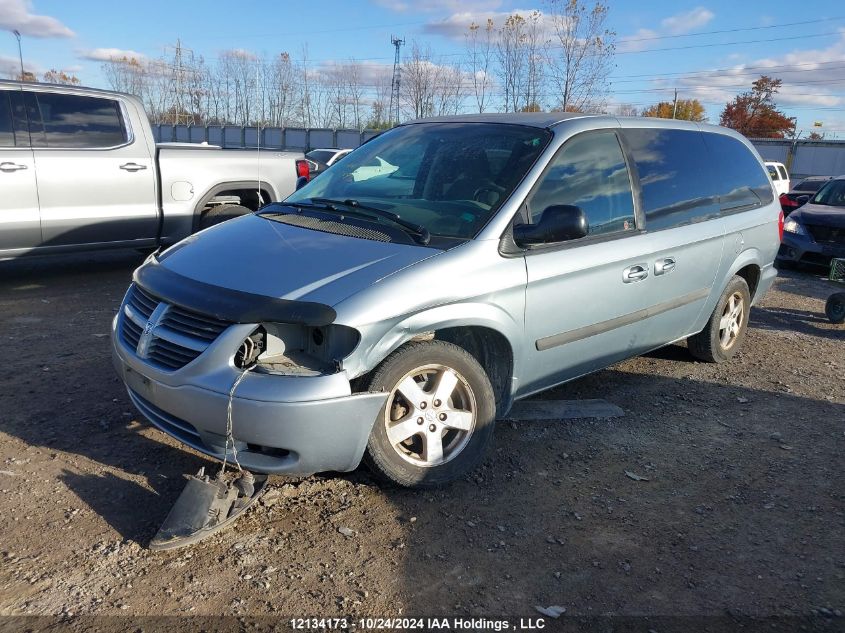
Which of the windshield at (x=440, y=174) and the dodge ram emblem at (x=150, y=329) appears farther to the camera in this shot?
the windshield at (x=440, y=174)

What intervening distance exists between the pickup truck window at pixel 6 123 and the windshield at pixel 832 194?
11263 mm

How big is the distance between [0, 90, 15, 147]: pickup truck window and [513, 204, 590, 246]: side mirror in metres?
5.35

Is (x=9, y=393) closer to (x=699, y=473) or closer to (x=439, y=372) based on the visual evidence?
(x=439, y=372)

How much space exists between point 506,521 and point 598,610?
70 cm

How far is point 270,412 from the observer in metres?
3.06

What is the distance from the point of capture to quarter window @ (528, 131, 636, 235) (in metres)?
4.09

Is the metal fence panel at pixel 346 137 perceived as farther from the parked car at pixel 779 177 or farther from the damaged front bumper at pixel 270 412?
the damaged front bumper at pixel 270 412

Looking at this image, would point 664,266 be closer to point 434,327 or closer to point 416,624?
point 434,327

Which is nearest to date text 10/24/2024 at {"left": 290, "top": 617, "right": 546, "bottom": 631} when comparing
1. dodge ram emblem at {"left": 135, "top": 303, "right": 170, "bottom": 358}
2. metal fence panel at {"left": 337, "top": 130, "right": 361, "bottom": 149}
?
dodge ram emblem at {"left": 135, "top": 303, "right": 170, "bottom": 358}

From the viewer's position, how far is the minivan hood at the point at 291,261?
3.29 metres

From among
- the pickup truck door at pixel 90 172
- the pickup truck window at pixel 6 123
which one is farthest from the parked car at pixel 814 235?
the pickup truck window at pixel 6 123

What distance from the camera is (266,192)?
8664mm

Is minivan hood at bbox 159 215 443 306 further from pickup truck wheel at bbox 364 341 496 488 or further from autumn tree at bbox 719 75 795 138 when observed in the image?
autumn tree at bbox 719 75 795 138

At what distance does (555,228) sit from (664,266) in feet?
4.18
